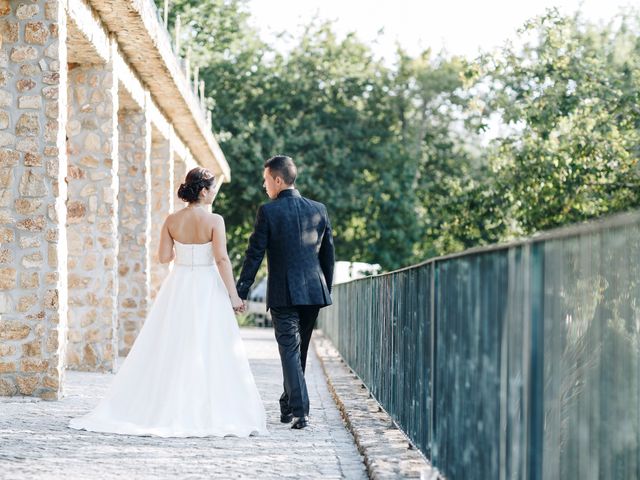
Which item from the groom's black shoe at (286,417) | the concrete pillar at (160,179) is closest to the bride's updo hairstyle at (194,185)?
the groom's black shoe at (286,417)

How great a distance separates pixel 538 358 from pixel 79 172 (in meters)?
9.71

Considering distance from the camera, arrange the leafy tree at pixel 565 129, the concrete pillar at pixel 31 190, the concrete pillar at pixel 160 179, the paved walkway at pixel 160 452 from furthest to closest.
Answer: the leafy tree at pixel 565 129 < the concrete pillar at pixel 160 179 < the concrete pillar at pixel 31 190 < the paved walkway at pixel 160 452

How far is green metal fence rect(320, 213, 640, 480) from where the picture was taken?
10.3ft

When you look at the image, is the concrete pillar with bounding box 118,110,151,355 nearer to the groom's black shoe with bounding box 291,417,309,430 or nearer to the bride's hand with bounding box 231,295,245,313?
the bride's hand with bounding box 231,295,245,313

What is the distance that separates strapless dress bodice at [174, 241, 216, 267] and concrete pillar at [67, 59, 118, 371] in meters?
4.65

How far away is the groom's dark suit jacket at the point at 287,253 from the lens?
7.95 metres

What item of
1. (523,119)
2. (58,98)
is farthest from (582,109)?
(58,98)

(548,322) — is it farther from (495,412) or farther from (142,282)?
(142,282)

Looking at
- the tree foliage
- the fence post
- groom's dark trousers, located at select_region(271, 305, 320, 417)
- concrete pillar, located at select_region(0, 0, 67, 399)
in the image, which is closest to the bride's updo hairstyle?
groom's dark trousers, located at select_region(271, 305, 320, 417)

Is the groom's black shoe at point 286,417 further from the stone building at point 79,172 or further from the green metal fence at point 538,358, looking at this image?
the green metal fence at point 538,358

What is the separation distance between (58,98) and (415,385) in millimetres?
4560

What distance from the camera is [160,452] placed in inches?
271

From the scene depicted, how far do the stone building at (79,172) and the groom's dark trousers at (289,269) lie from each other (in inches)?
93.5

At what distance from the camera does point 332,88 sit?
3700cm
